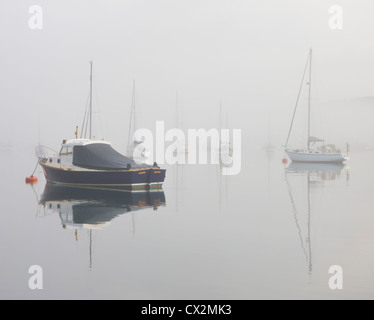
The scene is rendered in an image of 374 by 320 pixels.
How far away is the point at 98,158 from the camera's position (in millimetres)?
33688

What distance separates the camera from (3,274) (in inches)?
466

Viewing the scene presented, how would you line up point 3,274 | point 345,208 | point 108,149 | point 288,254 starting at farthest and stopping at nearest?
point 108,149
point 345,208
point 288,254
point 3,274

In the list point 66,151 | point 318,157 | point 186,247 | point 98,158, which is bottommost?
point 186,247

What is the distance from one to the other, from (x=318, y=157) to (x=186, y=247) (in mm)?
65694

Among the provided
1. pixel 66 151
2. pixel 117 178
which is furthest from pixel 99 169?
pixel 66 151

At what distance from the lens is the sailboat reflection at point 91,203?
20.5 metres

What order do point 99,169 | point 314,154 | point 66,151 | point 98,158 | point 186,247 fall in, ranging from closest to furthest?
point 186,247 < point 99,169 < point 98,158 < point 66,151 < point 314,154

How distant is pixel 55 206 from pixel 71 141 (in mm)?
10953

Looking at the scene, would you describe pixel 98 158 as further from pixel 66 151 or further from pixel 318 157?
pixel 318 157

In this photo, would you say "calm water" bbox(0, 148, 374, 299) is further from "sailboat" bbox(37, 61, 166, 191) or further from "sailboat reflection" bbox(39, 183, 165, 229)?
"sailboat" bbox(37, 61, 166, 191)

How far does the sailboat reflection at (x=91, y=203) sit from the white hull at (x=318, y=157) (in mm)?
48285

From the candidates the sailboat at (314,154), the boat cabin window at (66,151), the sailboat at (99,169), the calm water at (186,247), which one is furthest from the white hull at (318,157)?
the boat cabin window at (66,151)
